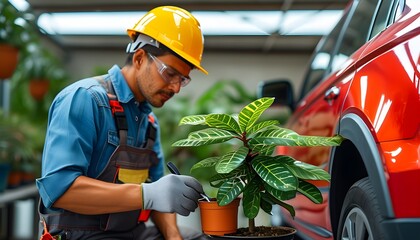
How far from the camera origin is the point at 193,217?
25.6 feet

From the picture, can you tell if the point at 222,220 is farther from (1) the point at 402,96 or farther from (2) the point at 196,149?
(2) the point at 196,149

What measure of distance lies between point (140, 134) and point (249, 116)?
86 centimetres

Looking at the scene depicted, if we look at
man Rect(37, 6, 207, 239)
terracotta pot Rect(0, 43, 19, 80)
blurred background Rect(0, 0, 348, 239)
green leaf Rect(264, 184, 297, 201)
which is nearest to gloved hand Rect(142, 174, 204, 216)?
man Rect(37, 6, 207, 239)

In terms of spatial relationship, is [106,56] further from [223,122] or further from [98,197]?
[223,122]

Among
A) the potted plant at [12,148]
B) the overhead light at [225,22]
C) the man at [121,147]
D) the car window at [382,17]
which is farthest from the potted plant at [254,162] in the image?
the overhead light at [225,22]

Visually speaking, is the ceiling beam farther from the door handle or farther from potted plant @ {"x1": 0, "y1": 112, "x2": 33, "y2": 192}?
the door handle

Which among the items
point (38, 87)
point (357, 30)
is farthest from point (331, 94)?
point (38, 87)

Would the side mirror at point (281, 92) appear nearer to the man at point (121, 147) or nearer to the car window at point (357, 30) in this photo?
the car window at point (357, 30)

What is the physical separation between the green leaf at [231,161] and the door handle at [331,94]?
1.84 feet

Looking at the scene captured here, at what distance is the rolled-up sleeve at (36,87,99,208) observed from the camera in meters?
2.38

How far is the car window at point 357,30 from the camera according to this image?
2.61 m

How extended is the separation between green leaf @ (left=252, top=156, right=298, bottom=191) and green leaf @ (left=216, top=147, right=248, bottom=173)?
5 centimetres

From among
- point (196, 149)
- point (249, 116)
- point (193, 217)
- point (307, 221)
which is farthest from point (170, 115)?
point (249, 116)

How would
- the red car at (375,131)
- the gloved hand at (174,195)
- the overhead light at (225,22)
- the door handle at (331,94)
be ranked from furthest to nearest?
the overhead light at (225,22)
the door handle at (331,94)
the gloved hand at (174,195)
the red car at (375,131)
